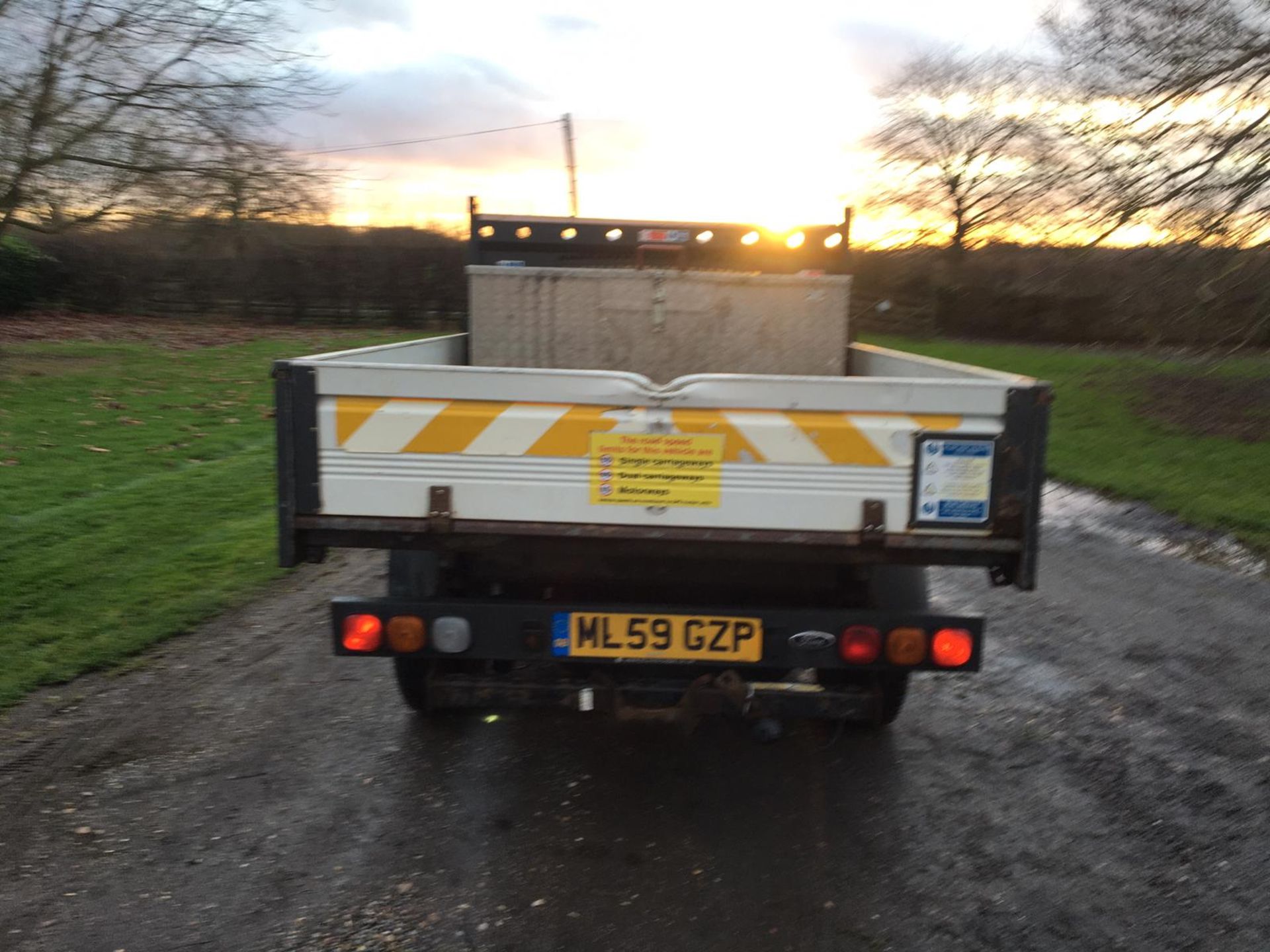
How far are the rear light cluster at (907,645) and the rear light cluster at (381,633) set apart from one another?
1411 millimetres

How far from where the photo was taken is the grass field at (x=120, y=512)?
206 inches

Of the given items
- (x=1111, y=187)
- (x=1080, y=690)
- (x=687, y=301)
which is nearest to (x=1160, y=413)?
(x=1111, y=187)

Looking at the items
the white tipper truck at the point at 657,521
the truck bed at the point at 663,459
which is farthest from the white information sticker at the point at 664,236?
the truck bed at the point at 663,459

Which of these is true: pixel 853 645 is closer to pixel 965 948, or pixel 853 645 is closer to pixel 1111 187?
pixel 965 948

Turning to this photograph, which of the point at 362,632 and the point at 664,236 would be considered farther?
the point at 664,236

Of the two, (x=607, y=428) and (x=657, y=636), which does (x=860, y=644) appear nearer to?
(x=657, y=636)

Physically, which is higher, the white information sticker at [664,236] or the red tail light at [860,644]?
the white information sticker at [664,236]

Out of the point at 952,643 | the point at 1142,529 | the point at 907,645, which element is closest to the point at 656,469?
the point at 907,645

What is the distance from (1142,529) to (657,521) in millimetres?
6752

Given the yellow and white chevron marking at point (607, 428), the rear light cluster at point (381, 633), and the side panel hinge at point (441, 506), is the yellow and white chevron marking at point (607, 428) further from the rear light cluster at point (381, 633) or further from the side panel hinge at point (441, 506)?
the rear light cluster at point (381, 633)

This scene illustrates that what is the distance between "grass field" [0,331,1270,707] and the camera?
554cm

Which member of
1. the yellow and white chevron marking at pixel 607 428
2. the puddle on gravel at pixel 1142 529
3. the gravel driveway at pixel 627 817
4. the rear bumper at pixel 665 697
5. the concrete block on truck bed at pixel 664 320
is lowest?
the gravel driveway at pixel 627 817

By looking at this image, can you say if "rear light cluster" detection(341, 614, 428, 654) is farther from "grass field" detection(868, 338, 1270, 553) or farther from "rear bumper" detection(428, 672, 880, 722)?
"grass field" detection(868, 338, 1270, 553)

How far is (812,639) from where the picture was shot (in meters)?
3.22
